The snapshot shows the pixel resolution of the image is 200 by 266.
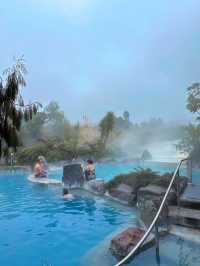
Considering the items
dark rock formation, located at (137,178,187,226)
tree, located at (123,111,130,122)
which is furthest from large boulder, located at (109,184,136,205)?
tree, located at (123,111,130,122)

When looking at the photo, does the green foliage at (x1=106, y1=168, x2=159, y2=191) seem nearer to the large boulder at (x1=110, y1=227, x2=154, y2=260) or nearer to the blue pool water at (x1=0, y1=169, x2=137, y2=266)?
the blue pool water at (x1=0, y1=169, x2=137, y2=266)

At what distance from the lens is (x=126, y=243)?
622 centimetres

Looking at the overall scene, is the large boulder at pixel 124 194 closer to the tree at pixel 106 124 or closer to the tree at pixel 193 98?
the tree at pixel 193 98

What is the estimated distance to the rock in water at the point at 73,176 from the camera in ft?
50.8

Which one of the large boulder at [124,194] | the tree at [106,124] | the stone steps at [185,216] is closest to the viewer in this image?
the stone steps at [185,216]

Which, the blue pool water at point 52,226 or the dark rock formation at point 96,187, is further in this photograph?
the dark rock formation at point 96,187

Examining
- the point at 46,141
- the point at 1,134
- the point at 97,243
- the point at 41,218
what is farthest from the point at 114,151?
the point at 1,134

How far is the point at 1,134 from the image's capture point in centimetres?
370

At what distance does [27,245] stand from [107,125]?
1082 inches

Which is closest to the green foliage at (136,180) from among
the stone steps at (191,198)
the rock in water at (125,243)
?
the stone steps at (191,198)

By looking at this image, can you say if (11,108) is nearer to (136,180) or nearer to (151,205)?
(151,205)

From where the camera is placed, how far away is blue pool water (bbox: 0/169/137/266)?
702 centimetres

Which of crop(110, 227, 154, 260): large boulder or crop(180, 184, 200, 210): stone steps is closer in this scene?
crop(110, 227, 154, 260): large boulder

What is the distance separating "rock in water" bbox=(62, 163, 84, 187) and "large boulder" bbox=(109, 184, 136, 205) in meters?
3.00
